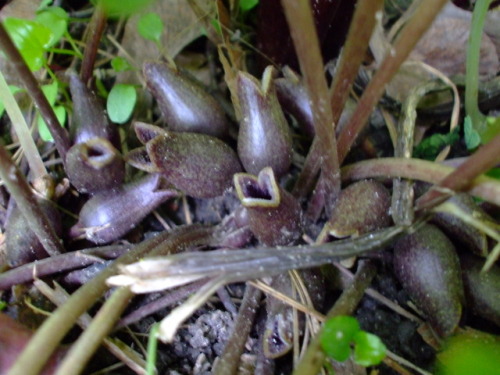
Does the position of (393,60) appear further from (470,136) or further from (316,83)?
(470,136)

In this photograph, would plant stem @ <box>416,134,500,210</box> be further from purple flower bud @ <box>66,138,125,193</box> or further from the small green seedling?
purple flower bud @ <box>66,138,125,193</box>

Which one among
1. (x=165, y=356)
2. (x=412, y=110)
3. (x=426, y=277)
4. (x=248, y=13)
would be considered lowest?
(x=165, y=356)

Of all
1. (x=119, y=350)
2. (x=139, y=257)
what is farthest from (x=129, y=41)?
(x=119, y=350)

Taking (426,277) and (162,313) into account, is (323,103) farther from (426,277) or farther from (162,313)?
(162,313)

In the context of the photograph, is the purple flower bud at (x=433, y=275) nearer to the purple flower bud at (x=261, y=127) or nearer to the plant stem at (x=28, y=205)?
the purple flower bud at (x=261, y=127)

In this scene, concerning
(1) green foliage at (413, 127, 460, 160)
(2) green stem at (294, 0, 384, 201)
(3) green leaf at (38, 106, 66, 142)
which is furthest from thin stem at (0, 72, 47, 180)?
(1) green foliage at (413, 127, 460, 160)

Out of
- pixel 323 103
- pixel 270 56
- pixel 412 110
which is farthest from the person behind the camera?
pixel 270 56

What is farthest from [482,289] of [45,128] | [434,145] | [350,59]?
[45,128]
